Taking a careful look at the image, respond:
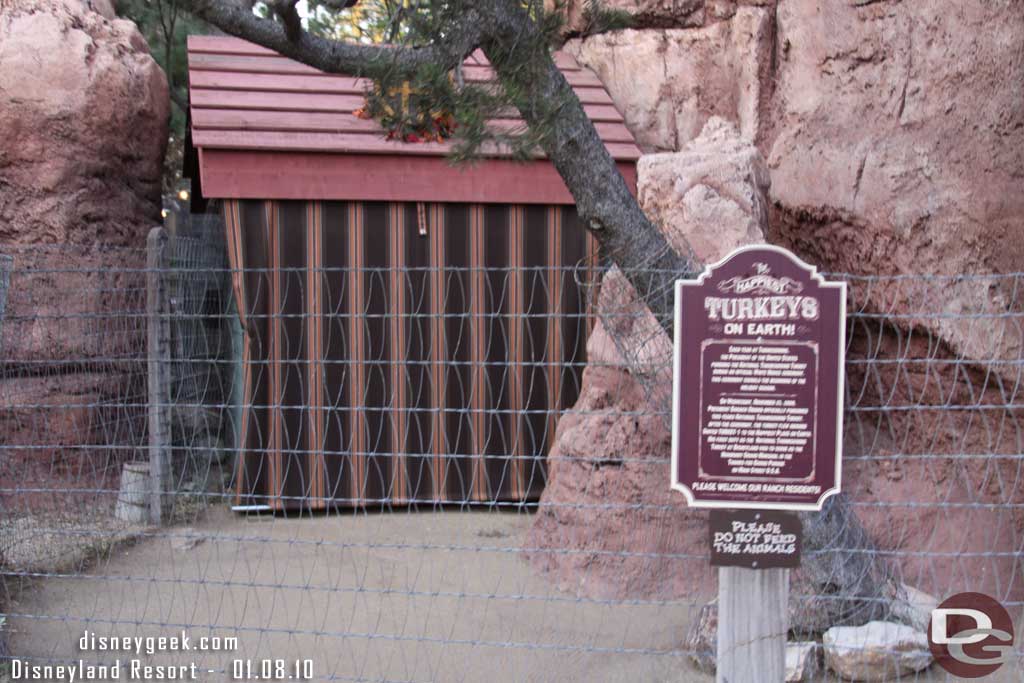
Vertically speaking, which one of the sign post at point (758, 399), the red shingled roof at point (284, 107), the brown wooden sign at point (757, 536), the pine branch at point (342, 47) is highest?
the red shingled roof at point (284, 107)

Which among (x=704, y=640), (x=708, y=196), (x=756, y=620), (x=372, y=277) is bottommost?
(x=704, y=640)

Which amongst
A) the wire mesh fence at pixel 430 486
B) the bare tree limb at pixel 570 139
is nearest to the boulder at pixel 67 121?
the wire mesh fence at pixel 430 486

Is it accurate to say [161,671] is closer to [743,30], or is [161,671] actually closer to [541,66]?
[541,66]

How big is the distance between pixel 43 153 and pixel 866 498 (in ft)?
18.6

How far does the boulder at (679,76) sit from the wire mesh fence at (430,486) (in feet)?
5.26

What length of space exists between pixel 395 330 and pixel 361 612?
2343 millimetres

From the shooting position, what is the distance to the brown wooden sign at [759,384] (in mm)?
2564

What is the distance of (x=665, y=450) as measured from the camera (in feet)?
16.4

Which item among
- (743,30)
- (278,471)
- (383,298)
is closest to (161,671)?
(278,471)

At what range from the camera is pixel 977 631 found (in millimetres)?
3170

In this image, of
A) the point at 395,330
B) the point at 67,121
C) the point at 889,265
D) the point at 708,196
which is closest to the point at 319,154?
the point at 395,330

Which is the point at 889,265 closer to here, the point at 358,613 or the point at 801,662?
the point at 801,662

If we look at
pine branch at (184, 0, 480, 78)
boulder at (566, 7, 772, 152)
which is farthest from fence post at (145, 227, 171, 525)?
boulder at (566, 7, 772, 152)

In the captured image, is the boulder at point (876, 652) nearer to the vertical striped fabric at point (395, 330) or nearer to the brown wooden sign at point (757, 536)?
the brown wooden sign at point (757, 536)
